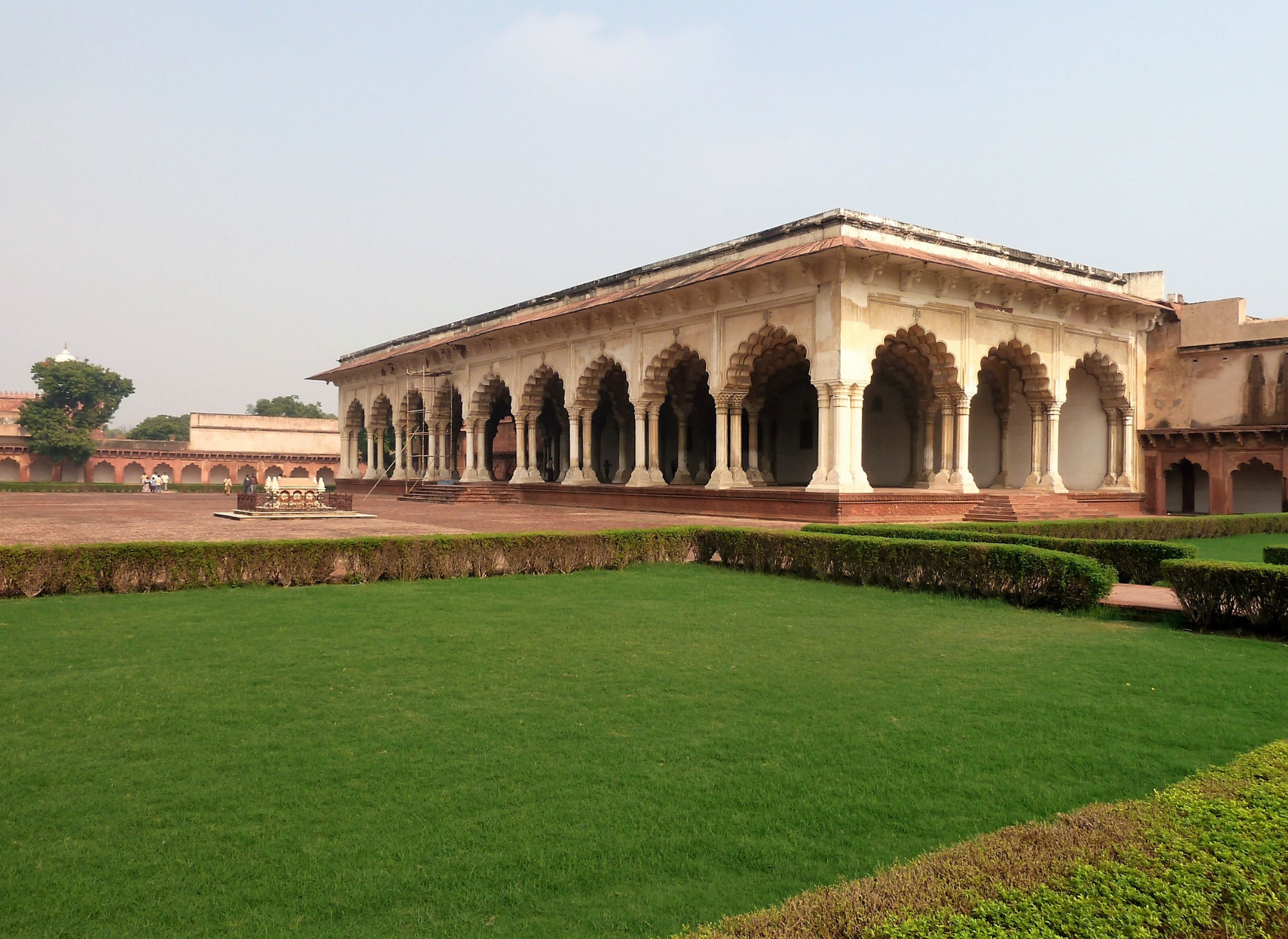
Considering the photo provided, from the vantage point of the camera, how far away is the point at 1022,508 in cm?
1588

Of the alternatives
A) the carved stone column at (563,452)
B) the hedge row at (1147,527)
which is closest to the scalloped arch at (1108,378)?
the hedge row at (1147,527)

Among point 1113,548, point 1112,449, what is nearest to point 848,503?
point 1113,548

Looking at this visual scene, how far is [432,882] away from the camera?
2.51m

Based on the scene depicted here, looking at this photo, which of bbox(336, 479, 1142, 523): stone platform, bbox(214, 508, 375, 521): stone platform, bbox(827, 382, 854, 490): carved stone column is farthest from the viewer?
bbox(214, 508, 375, 521): stone platform

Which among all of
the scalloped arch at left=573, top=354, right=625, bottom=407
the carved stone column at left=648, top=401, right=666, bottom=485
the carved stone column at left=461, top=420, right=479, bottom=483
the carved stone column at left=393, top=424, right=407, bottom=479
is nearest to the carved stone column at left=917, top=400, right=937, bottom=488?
the carved stone column at left=648, top=401, right=666, bottom=485

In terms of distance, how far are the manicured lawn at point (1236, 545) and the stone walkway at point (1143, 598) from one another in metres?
1.15

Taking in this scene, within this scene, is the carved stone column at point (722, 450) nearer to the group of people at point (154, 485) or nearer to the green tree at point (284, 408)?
the group of people at point (154, 485)

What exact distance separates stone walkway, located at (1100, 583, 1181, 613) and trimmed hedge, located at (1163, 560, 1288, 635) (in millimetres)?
163

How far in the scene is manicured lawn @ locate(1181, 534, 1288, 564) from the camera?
10602 mm

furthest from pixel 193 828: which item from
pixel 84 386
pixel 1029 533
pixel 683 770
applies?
pixel 84 386

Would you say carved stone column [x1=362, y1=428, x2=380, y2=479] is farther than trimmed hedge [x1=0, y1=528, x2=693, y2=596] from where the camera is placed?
Yes

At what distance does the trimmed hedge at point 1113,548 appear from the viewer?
28.1ft

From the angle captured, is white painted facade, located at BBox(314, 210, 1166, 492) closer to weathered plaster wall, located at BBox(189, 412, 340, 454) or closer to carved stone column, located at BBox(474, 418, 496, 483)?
carved stone column, located at BBox(474, 418, 496, 483)

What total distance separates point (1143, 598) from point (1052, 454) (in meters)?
11.3
